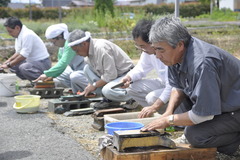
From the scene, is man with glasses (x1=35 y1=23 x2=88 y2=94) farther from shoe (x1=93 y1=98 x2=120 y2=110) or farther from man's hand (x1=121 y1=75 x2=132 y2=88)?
man's hand (x1=121 y1=75 x2=132 y2=88)

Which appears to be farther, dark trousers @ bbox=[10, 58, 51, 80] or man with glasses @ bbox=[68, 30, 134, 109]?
dark trousers @ bbox=[10, 58, 51, 80]

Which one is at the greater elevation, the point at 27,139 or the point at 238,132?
the point at 238,132

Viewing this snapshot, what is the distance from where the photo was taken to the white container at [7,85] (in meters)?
7.89

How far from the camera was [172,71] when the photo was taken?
3943 mm

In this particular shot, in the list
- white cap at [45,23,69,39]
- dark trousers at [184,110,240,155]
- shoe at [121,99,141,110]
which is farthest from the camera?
white cap at [45,23,69,39]

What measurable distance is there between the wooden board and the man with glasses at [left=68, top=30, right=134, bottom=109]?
2.41m

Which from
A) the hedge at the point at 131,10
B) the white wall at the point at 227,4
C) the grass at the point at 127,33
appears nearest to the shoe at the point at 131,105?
the grass at the point at 127,33

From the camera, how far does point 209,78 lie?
134 inches

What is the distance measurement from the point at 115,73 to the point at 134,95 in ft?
1.89

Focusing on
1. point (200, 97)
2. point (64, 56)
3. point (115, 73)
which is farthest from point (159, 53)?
point (64, 56)

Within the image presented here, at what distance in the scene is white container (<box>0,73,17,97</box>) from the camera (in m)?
7.89

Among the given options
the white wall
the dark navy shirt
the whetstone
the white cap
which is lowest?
the whetstone

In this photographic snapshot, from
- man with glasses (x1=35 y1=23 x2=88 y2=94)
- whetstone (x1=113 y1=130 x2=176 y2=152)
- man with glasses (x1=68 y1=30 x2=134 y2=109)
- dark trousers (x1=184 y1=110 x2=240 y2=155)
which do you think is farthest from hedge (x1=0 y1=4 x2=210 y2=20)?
whetstone (x1=113 y1=130 x2=176 y2=152)

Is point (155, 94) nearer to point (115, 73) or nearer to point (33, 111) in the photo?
point (115, 73)
